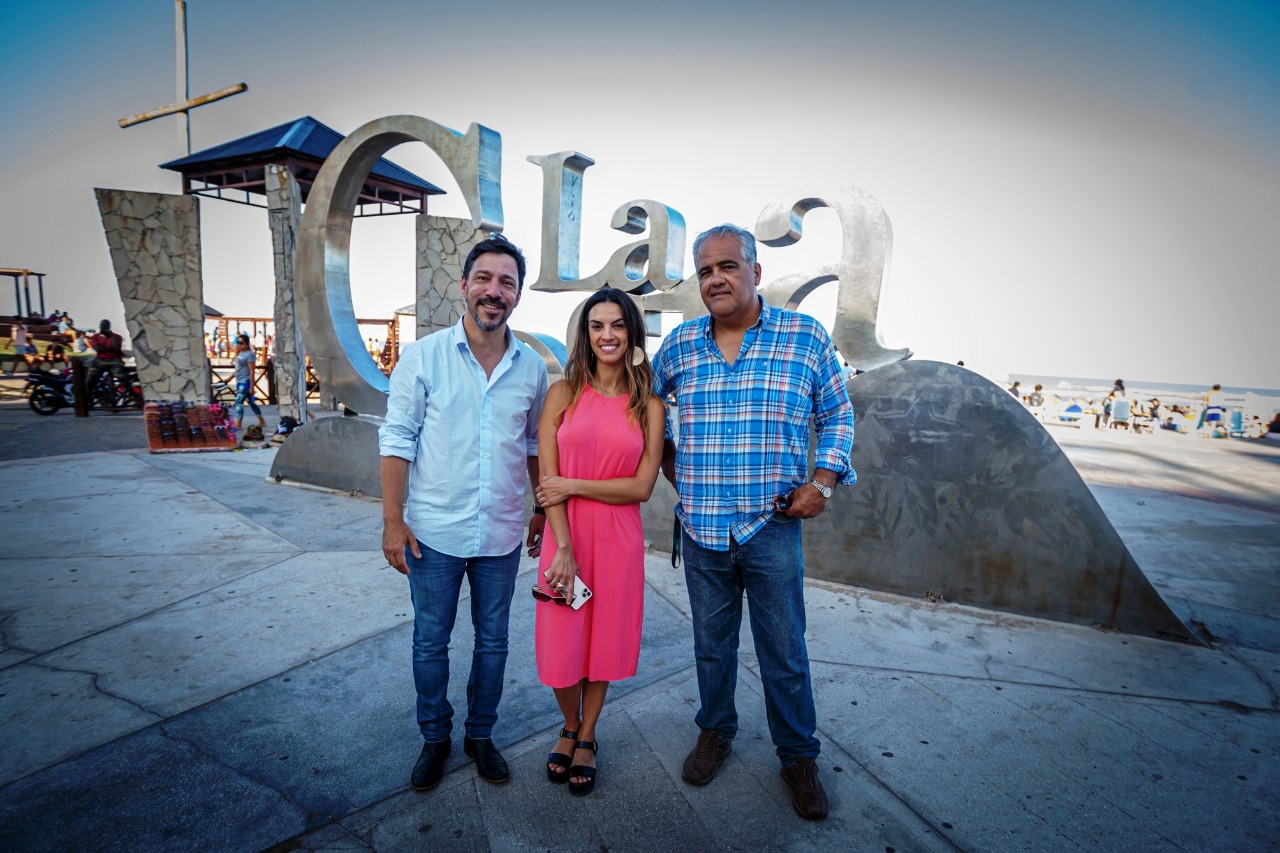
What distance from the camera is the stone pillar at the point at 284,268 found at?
12508mm

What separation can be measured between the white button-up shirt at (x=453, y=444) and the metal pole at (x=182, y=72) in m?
17.6

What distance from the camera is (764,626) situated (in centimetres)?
224

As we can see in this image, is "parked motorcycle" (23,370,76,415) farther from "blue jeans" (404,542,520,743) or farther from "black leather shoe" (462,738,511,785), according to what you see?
"black leather shoe" (462,738,511,785)

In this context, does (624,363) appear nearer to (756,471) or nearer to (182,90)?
(756,471)

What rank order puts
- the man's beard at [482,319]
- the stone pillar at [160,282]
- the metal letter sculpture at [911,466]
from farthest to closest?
the stone pillar at [160,282] → the metal letter sculpture at [911,466] → the man's beard at [482,319]

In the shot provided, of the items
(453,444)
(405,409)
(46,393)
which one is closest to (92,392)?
(46,393)

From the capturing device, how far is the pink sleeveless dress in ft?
7.16

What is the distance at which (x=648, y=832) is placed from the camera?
6.62 ft

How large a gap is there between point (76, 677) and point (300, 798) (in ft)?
5.26

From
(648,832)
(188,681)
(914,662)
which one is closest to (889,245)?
(914,662)

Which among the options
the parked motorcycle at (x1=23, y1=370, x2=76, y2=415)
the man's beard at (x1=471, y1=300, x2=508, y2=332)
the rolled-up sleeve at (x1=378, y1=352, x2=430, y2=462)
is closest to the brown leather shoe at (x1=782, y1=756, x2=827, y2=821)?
the rolled-up sleeve at (x1=378, y1=352, x2=430, y2=462)

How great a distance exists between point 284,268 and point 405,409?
41.8 ft

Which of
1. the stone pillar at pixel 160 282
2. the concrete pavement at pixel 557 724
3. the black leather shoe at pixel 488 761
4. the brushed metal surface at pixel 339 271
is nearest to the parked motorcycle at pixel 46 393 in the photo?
the stone pillar at pixel 160 282

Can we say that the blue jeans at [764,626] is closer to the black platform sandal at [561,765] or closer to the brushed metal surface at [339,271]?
the black platform sandal at [561,765]
